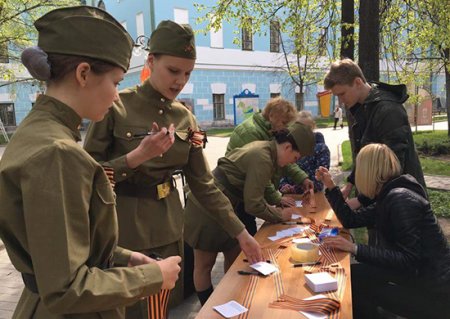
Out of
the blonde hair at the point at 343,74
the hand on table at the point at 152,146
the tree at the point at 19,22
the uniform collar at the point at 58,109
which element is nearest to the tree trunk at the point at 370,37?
the blonde hair at the point at 343,74

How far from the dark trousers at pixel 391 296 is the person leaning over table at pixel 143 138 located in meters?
1.15

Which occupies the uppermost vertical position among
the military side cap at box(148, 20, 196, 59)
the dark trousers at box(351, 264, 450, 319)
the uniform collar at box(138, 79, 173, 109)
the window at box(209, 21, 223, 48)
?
the window at box(209, 21, 223, 48)

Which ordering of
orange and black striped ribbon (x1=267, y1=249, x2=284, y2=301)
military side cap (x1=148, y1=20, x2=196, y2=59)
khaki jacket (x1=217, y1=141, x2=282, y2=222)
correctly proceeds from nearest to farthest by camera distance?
orange and black striped ribbon (x1=267, y1=249, x2=284, y2=301) → military side cap (x1=148, y1=20, x2=196, y2=59) → khaki jacket (x1=217, y1=141, x2=282, y2=222)

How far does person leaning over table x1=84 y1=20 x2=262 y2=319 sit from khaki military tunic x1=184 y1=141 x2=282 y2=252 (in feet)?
2.26

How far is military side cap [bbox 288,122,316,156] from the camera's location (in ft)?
9.12

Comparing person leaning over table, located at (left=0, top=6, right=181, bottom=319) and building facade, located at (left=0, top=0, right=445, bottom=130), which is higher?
building facade, located at (left=0, top=0, right=445, bottom=130)

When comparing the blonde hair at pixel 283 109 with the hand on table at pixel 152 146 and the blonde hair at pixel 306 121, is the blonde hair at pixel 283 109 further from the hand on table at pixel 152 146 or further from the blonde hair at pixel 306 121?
the hand on table at pixel 152 146

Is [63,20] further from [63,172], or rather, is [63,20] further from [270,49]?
[270,49]

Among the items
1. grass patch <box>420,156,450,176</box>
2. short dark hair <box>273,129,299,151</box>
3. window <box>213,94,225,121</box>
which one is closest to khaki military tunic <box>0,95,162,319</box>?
short dark hair <box>273,129,299,151</box>

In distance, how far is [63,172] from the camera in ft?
3.02

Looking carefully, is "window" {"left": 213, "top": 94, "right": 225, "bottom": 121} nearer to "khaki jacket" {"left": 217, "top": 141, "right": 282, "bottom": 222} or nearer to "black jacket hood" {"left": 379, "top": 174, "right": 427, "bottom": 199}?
"khaki jacket" {"left": 217, "top": 141, "right": 282, "bottom": 222}

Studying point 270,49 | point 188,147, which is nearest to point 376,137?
point 188,147

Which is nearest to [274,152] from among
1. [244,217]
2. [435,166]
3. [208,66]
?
[244,217]

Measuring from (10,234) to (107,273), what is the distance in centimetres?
24
